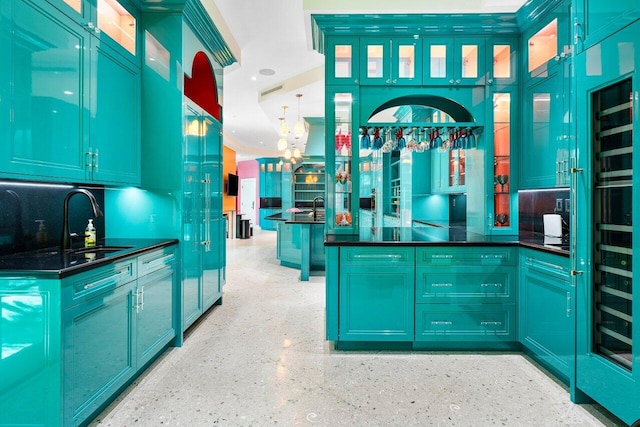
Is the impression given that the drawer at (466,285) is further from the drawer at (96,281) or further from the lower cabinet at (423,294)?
the drawer at (96,281)

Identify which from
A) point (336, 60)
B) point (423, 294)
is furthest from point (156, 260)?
point (336, 60)

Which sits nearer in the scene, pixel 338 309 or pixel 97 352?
pixel 97 352

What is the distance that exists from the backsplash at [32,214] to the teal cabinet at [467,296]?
2769 millimetres

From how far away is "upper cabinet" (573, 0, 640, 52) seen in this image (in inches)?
69.4

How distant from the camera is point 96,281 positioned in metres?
1.92

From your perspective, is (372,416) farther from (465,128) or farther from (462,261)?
(465,128)

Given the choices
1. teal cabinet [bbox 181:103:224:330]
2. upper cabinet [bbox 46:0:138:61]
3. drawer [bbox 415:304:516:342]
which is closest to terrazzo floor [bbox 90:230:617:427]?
drawer [bbox 415:304:516:342]

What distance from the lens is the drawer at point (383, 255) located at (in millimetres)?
2836

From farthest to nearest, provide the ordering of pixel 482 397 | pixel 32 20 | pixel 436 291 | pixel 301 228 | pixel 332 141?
pixel 301 228 < pixel 332 141 < pixel 436 291 < pixel 482 397 < pixel 32 20

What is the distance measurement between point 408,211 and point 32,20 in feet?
16.9

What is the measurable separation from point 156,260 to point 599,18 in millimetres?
3209

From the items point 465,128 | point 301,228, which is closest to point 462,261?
point 465,128

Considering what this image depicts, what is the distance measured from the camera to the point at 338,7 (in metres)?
3.54

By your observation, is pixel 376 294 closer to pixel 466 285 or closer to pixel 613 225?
pixel 466 285
